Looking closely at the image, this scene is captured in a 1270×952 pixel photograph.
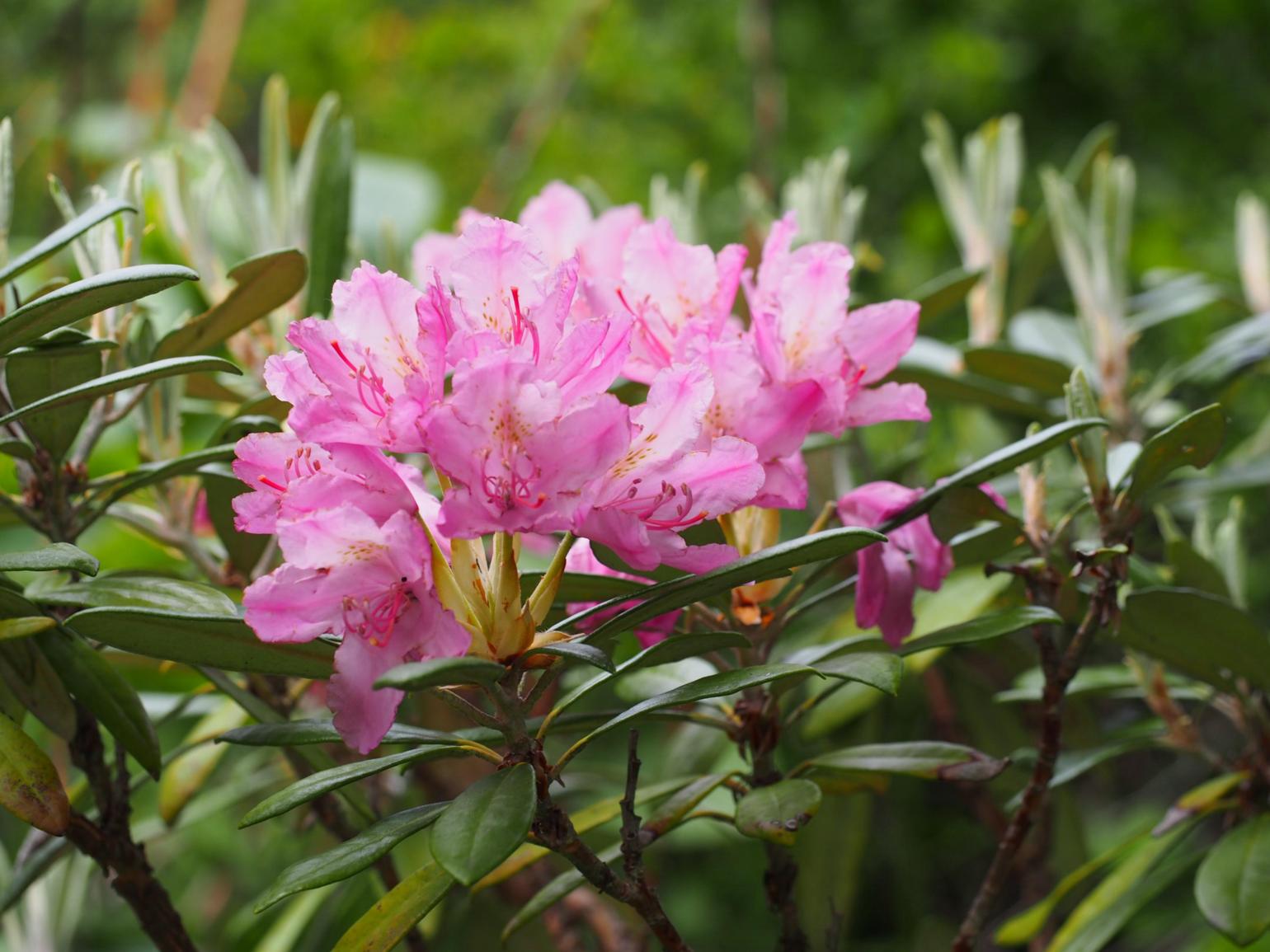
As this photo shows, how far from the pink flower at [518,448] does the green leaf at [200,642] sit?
0.36ft

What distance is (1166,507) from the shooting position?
1.22m

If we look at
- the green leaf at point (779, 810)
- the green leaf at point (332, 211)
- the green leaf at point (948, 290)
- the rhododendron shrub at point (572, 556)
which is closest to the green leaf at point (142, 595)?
the rhododendron shrub at point (572, 556)

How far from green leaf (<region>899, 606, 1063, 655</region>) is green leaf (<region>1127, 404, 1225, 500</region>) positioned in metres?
0.08

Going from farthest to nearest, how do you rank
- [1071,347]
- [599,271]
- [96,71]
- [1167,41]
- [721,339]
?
[96,71]
[1167,41]
[1071,347]
[599,271]
[721,339]

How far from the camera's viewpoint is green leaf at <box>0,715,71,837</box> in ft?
1.85

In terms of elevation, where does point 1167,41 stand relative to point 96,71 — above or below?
below

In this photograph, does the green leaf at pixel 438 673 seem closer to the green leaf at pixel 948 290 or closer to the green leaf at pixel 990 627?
the green leaf at pixel 990 627

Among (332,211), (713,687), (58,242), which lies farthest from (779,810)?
(332,211)

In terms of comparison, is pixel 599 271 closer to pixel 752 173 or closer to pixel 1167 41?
pixel 752 173

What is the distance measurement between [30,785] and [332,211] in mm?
516

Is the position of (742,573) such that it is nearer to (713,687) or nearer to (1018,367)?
(713,687)

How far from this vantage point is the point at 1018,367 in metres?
0.95

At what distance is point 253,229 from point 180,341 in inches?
12.9

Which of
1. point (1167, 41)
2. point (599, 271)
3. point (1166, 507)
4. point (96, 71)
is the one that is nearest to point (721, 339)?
point (599, 271)
